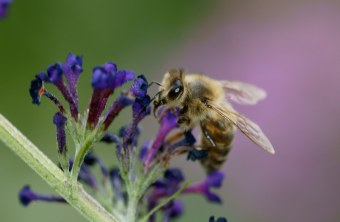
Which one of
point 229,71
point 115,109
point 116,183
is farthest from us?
point 229,71

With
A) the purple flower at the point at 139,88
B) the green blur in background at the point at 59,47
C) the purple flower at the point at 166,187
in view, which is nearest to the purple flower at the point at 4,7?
the purple flower at the point at 139,88

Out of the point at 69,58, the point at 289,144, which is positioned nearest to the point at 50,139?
the point at 289,144

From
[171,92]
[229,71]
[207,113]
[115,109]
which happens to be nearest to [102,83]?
[115,109]

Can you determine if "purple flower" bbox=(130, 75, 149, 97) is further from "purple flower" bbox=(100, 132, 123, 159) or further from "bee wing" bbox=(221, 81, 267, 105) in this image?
"bee wing" bbox=(221, 81, 267, 105)

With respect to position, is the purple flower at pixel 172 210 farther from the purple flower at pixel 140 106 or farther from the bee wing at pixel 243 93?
the bee wing at pixel 243 93

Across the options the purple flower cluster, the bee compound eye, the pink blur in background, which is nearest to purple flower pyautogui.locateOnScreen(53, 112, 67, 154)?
the purple flower cluster

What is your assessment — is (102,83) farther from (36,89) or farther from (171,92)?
(171,92)
